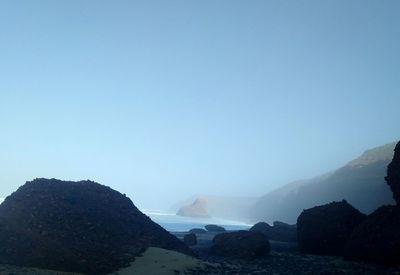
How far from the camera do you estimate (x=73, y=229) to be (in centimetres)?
2633

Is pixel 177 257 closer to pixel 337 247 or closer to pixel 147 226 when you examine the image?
pixel 147 226

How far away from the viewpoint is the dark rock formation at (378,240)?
2489 cm

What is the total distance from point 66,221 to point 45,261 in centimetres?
487

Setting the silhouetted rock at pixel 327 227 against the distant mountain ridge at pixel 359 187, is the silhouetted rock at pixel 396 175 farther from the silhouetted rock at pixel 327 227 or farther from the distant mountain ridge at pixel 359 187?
the distant mountain ridge at pixel 359 187

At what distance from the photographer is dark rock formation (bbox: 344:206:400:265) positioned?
24.9m

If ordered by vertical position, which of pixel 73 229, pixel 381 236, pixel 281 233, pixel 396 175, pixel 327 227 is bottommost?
pixel 281 233

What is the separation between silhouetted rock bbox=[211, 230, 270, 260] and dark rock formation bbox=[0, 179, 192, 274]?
159 inches

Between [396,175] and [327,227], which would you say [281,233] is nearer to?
[327,227]

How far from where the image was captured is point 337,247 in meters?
31.6

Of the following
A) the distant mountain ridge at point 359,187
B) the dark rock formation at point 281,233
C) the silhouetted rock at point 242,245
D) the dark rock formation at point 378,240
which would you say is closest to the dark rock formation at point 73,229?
the silhouetted rock at point 242,245

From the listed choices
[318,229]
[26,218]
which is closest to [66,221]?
[26,218]

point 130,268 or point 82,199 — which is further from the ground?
point 82,199

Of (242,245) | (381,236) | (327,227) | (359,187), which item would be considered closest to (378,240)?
(381,236)

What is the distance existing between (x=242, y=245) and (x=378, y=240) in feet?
35.5
